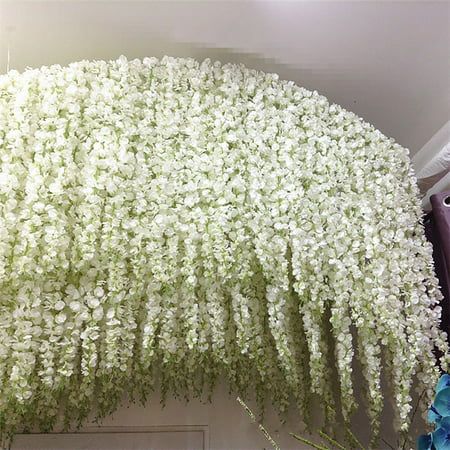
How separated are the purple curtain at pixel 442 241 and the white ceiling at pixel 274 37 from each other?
44 cm

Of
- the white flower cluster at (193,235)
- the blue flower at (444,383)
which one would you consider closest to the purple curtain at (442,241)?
the white flower cluster at (193,235)

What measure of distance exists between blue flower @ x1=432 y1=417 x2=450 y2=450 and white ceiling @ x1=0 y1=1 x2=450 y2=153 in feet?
3.92

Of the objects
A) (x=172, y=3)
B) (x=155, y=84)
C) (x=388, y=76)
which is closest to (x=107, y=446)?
(x=155, y=84)

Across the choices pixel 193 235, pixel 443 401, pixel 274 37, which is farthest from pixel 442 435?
pixel 274 37

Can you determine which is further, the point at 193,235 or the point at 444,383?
the point at 193,235

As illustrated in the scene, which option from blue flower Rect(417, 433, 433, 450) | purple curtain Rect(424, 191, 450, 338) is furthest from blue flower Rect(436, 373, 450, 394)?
purple curtain Rect(424, 191, 450, 338)

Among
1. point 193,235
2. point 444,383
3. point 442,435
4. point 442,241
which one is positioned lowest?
point 442,435

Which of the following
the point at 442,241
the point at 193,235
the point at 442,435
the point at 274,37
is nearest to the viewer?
the point at 442,435

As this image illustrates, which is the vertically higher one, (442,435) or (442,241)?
(442,241)

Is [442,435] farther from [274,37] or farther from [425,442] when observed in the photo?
[274,37]

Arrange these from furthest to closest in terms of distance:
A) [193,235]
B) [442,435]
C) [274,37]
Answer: [274,37] < [193,235] < [442,435]

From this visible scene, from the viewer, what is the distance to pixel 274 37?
1.86 meters

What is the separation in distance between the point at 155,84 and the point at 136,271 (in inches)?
23.7

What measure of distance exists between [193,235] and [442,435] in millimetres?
854
